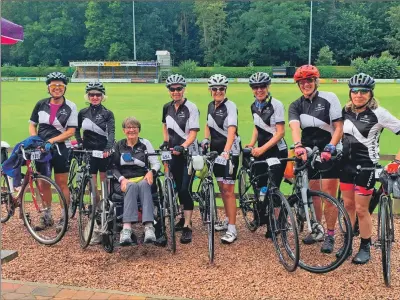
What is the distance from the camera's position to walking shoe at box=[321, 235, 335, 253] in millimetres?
4727

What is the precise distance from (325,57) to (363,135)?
47.4 metres

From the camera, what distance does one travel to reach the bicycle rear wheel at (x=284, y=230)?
165 inches

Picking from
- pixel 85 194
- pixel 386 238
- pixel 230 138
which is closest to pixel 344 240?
pixel 386 238

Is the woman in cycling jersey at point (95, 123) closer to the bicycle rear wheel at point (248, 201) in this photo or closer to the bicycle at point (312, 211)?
the bicycle rear wheel at point (248, 201)

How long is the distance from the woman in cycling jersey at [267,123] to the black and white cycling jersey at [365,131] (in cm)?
83

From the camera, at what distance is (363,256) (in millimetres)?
4496

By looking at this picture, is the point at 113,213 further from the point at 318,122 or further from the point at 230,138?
the point at 318,122

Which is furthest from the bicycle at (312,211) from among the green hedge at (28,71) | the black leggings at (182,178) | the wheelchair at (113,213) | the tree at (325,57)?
the tree at (325,57)

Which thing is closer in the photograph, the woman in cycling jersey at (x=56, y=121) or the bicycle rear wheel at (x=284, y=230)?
the bicycle rear wheel at (x=284, y=230)

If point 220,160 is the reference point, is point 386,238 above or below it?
below

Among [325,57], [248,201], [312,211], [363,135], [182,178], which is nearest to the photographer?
[363,135]

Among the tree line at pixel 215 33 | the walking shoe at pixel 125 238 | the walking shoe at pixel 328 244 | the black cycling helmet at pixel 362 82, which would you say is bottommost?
the walking shoe at pixel 328 244

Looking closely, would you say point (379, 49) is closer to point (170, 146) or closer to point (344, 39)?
point (344, 39)

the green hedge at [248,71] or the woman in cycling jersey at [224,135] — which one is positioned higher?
the green hedge at [248,71]
